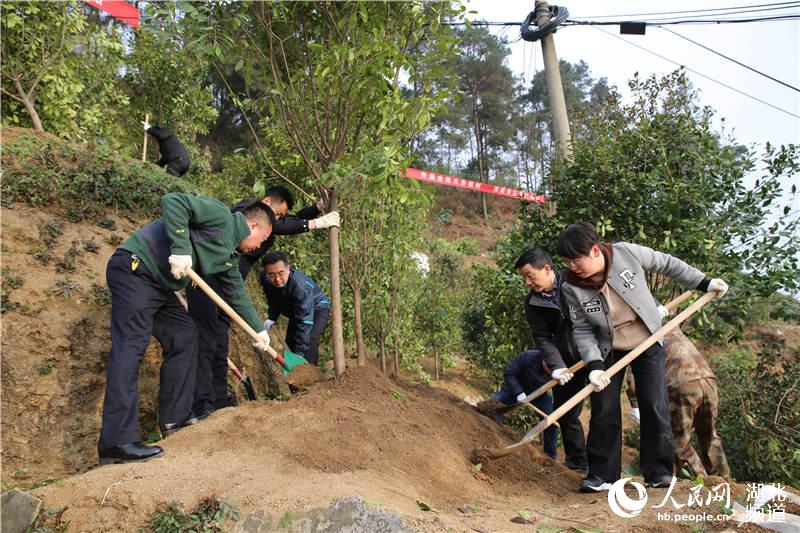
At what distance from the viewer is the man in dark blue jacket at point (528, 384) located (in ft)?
18.6

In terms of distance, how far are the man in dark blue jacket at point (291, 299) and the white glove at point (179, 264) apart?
1.86 m

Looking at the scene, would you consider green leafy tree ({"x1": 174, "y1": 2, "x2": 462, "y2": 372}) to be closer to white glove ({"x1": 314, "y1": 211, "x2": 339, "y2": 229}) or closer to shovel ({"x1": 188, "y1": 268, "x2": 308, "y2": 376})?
white glove ({"x1": 314, "y1": 211, "x2": 339, "y2": 229})

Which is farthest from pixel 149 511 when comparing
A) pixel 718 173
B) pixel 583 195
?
pixel 718 173

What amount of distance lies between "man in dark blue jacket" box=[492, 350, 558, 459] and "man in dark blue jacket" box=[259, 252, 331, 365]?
2.08 m

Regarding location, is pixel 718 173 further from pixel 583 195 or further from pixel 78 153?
pixel 78 153

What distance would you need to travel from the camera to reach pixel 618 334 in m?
4.21

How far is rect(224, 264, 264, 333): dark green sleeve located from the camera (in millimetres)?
4555

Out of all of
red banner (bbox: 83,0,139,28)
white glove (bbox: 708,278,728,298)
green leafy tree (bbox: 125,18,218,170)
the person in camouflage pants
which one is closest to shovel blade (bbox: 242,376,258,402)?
the person in camouflage pants


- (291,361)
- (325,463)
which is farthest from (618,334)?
(291,361)

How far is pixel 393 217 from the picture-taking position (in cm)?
815

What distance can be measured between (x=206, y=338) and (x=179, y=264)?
1153 millimetres

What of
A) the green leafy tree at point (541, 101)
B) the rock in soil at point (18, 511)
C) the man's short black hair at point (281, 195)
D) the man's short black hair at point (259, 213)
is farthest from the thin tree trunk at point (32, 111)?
the green leafy tree at point (541, 101)

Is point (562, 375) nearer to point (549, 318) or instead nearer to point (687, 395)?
point (549, 318)

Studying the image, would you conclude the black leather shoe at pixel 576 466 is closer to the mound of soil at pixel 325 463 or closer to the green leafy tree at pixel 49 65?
the mound of soil at pixel 325 463
